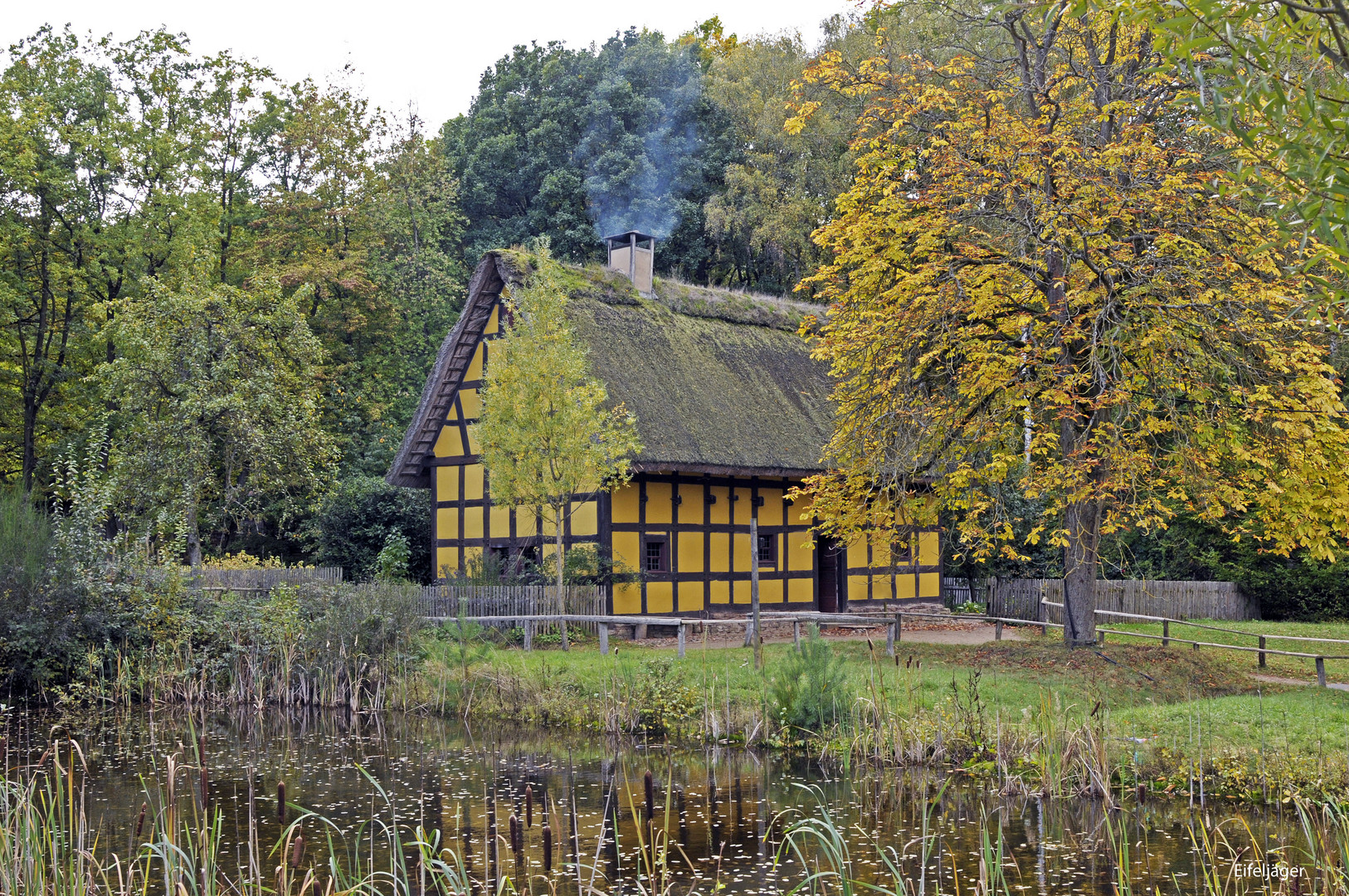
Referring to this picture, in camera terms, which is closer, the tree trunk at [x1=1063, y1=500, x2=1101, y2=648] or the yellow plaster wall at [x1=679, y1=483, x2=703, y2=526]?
the tree trunk at [x1=1063, y1=500, x2=1101, y2=648]

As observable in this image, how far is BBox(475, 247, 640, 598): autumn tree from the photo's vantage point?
58.4 feet

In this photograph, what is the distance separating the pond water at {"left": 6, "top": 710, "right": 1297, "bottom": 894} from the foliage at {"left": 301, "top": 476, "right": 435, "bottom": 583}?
10101 millimetres

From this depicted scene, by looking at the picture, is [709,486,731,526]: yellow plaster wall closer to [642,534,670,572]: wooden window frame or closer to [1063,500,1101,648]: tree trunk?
[642,534,670,572]: wooden window frame

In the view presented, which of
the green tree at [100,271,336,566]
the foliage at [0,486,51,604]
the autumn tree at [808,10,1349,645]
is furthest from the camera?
the green tree at [100,271,336,566]

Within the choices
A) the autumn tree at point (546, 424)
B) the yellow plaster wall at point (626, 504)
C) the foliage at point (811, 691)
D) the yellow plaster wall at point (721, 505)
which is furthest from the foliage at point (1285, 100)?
the yellow plaster wall at point (721, 505)

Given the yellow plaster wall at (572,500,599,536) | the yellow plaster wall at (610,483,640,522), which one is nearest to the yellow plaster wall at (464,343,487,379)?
the yellow plaster wall at (572,500,599,536)

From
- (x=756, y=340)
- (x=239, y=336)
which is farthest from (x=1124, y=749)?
(x=239, y=336)

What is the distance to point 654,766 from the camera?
436 inches

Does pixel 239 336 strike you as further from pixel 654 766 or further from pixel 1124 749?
pixel 1124 749

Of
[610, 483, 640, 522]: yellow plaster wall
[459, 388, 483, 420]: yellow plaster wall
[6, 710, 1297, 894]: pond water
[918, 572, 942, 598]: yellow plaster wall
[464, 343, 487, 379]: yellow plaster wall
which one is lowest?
[6, 710, 1297, 894]: pond water

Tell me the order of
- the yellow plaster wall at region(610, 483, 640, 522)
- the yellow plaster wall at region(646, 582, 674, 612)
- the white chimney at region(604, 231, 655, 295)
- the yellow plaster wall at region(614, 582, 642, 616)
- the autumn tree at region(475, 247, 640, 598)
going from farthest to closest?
the white chimney at region(604, 231, 655, 295)
the yellow plaster wall at region(646, 582, 674, 612)
the yellow plaster wall at region(610, 483, 640, 522)
the yellow plaster wall at region(614, 582, 642, 616)
the autumn tree at region(475, 247, 640, 598)

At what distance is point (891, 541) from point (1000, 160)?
495 centimetres

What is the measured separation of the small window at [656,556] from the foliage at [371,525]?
5.46m

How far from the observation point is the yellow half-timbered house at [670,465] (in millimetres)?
19828
